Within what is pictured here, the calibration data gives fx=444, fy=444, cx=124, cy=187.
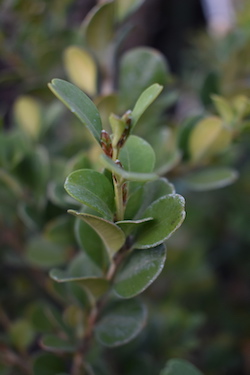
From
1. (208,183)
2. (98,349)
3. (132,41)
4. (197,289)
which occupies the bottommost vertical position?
(197,289)

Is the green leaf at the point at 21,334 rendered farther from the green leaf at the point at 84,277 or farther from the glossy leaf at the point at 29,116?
the glossy leaf at the point at 29,116

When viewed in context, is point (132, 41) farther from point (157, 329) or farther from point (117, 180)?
point (117, 180)

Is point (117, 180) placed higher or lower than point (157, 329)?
higher

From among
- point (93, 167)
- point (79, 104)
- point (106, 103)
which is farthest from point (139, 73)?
point (79, 104)

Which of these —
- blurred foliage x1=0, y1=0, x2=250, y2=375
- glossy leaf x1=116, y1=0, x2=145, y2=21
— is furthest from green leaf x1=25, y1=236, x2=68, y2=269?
glossy leaf x1=116, y1=0, x2=145, y2=21

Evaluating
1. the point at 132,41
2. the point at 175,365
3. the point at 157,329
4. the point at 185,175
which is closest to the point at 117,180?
the point at 175,365

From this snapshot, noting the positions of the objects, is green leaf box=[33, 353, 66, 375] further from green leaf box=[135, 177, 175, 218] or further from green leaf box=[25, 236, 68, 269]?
green leaf box=[135, 177, 175, 218]
